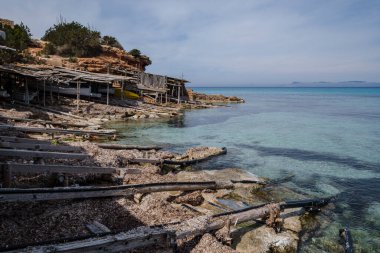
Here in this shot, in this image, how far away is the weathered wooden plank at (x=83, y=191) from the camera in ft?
21.4

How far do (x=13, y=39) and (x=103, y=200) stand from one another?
36.5m

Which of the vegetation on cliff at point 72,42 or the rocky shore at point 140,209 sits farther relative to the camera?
the vegetation on cliff at point 72,42

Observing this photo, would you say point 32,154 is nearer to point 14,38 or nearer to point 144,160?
point 144,160

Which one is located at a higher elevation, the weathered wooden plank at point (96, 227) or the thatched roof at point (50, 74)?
the thatched roof at point (50, 74)

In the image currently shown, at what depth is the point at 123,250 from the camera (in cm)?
570

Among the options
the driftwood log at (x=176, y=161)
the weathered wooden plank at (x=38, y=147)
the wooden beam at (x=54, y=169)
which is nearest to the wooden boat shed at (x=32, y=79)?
A: the weathered wooden plank at (x=38, y=147)

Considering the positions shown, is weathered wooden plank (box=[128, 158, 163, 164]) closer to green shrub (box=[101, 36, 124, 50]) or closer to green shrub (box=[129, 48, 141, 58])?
green shrub (box=[129, 48, 141, 58])

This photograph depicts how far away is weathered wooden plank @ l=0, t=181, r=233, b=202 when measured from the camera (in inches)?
257

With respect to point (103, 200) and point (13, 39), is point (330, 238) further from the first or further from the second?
point (13, 39)

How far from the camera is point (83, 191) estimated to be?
25.3ft

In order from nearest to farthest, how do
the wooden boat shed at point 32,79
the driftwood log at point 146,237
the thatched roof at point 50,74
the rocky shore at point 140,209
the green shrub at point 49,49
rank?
1. the driftwood log at point 146,237
2. the rocky shore at point 140,209
3. the thatched roof at point 50,74
4. the wooden boat shed at point 32,79
5. the green shrub at point 49,49

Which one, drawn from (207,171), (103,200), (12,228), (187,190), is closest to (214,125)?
(207,171)

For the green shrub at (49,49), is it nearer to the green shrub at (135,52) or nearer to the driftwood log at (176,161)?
the green shrub at (135,52)

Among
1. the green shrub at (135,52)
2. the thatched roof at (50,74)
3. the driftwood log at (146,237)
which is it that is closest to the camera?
the driftwood log at (146,237)
